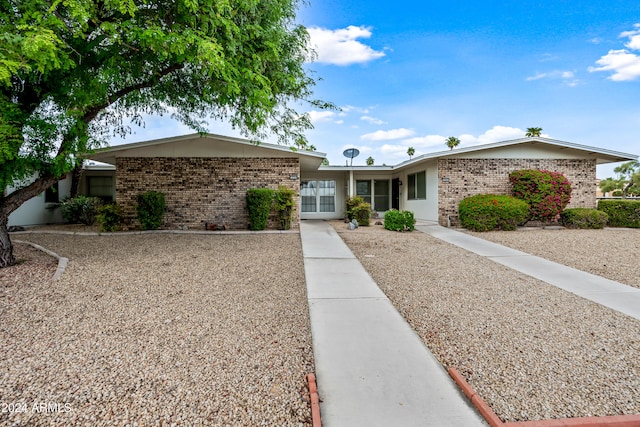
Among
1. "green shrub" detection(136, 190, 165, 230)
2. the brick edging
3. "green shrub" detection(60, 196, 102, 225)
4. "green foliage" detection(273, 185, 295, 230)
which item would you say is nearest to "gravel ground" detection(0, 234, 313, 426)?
the brick edging

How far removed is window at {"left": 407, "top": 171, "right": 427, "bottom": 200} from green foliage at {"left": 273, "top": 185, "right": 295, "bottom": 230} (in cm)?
611

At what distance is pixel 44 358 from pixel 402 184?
49.0ft

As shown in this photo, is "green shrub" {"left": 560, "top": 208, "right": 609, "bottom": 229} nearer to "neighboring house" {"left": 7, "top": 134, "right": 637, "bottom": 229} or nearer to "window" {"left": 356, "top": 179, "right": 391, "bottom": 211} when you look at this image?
"neighboring house" {"left": 7, "top": 134, "right": 637, "bottom": 229}

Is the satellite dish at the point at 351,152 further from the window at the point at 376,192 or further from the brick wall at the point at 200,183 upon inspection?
the brick wall at the point at 200,183

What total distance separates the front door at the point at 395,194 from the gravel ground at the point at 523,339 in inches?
430

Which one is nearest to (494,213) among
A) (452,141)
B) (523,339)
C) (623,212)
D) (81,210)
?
(623,212)

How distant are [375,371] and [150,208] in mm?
9734

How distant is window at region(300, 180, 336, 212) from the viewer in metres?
15.9

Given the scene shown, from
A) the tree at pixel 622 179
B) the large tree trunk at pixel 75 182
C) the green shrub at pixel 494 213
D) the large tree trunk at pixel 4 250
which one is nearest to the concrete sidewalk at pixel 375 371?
the large tree trunk at pixel 4 250

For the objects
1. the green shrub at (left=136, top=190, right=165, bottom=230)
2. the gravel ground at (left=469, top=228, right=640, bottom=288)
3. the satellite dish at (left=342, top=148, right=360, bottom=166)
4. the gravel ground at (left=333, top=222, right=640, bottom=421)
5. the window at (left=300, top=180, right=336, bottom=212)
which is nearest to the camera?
the gravel ground at (left=333, top=222, right=640, bottom=421)

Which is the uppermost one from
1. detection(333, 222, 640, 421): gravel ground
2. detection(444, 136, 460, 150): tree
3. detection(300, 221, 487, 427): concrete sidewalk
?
detection(444, 136, 460, 150): tree

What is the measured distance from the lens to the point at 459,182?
11.8 meters

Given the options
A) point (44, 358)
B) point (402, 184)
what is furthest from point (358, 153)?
point (44, 358)

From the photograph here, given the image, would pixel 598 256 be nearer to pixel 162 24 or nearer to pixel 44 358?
pixel 44 358
